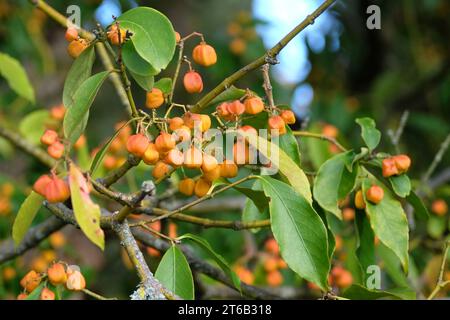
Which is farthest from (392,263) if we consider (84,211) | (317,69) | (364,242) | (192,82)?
(317,69)

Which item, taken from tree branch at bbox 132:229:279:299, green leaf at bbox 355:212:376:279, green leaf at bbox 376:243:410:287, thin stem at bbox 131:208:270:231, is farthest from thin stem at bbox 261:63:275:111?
green leaf at bbox 376:243:410:287

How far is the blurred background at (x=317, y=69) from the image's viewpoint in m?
3.57

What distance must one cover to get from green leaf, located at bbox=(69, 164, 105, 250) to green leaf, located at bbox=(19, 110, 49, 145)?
1.50 metres

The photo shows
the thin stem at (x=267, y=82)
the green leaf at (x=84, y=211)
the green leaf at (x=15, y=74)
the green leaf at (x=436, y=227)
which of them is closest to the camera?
the green leaf at (x=84, y=211)

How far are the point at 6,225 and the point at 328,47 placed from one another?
2.07 m

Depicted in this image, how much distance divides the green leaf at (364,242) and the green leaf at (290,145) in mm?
280

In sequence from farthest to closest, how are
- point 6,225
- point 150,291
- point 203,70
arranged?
point 203,70 < point 6,225 < point 150,291

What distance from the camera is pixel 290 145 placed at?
1492mm

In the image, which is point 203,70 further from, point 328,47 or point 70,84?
point 70,84

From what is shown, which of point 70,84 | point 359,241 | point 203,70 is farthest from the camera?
point 203,70

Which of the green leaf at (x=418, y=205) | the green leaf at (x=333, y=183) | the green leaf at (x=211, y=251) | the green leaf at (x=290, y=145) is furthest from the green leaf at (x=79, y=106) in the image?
the green leaf at (x=418, y=205)

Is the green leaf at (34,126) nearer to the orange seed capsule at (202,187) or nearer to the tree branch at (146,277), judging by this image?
the orange seed capsule at (202,187)

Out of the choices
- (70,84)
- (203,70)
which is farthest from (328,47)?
(70,84)

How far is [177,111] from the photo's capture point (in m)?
A: 3.13
